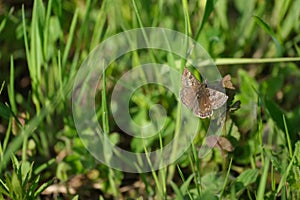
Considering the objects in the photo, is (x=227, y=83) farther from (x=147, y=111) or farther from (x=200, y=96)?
(x=147, y=111)

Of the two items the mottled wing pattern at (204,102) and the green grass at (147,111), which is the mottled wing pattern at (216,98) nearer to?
the mottled wing pattern at (204,102)

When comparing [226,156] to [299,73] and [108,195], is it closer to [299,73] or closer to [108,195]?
[108,195]

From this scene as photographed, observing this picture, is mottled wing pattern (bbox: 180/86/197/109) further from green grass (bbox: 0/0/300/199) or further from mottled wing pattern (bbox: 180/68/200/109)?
green grass (bbox: 0/0/300/199)

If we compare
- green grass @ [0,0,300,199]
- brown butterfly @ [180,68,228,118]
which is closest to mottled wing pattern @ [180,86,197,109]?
brown butterfly @ [180,68,228,118]

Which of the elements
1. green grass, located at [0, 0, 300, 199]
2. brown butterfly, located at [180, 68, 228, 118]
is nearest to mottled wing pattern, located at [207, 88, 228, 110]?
brown butterfly, located at [180, 68, 228, 118]

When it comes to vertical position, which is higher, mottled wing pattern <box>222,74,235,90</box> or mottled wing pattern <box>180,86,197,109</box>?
mottled wing pattern <box>222,74,235,90</box>

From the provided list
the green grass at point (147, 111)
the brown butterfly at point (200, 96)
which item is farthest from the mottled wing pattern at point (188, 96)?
the green grass at point (147, 111)

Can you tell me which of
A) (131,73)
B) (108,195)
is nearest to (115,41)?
(131,73)

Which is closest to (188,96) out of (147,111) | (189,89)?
(189,89)
